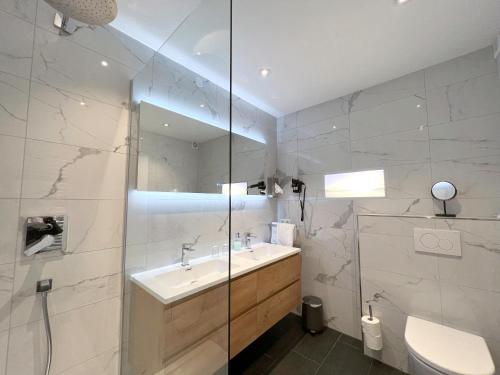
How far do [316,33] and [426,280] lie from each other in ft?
6.52

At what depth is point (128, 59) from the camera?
4.38ft

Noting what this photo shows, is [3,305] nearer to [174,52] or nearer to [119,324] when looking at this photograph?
[119,324]

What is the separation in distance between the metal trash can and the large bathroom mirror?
5.17 feet

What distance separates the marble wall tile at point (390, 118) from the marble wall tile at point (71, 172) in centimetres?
207

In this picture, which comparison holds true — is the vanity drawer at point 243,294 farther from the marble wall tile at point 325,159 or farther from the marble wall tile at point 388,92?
the marble wall tile at point 388,92

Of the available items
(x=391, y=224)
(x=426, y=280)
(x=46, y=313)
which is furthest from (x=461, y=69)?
(x=46, y=313)

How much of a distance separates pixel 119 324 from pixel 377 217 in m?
2.06

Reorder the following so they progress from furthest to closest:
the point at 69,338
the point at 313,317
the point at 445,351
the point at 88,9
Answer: the point at 313,317, the point at 445,351, the point at 69,338, the point at 88,9

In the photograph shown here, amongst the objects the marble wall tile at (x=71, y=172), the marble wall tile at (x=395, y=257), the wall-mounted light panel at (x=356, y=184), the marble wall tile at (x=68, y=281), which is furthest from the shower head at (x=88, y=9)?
the marble wall tile at (x=395, y=257)

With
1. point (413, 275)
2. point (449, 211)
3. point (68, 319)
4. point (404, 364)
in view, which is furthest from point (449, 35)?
point (68, 319)

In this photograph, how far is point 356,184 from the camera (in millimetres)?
2109

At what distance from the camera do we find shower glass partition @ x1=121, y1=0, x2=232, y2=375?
102 centimetres

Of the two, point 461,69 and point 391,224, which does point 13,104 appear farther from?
point 461,69

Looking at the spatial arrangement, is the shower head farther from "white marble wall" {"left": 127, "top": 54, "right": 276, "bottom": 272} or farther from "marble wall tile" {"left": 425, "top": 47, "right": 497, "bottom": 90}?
"marble wall tile" {"left": 425, "top": 47, "right": 497, "bottom": 90}
